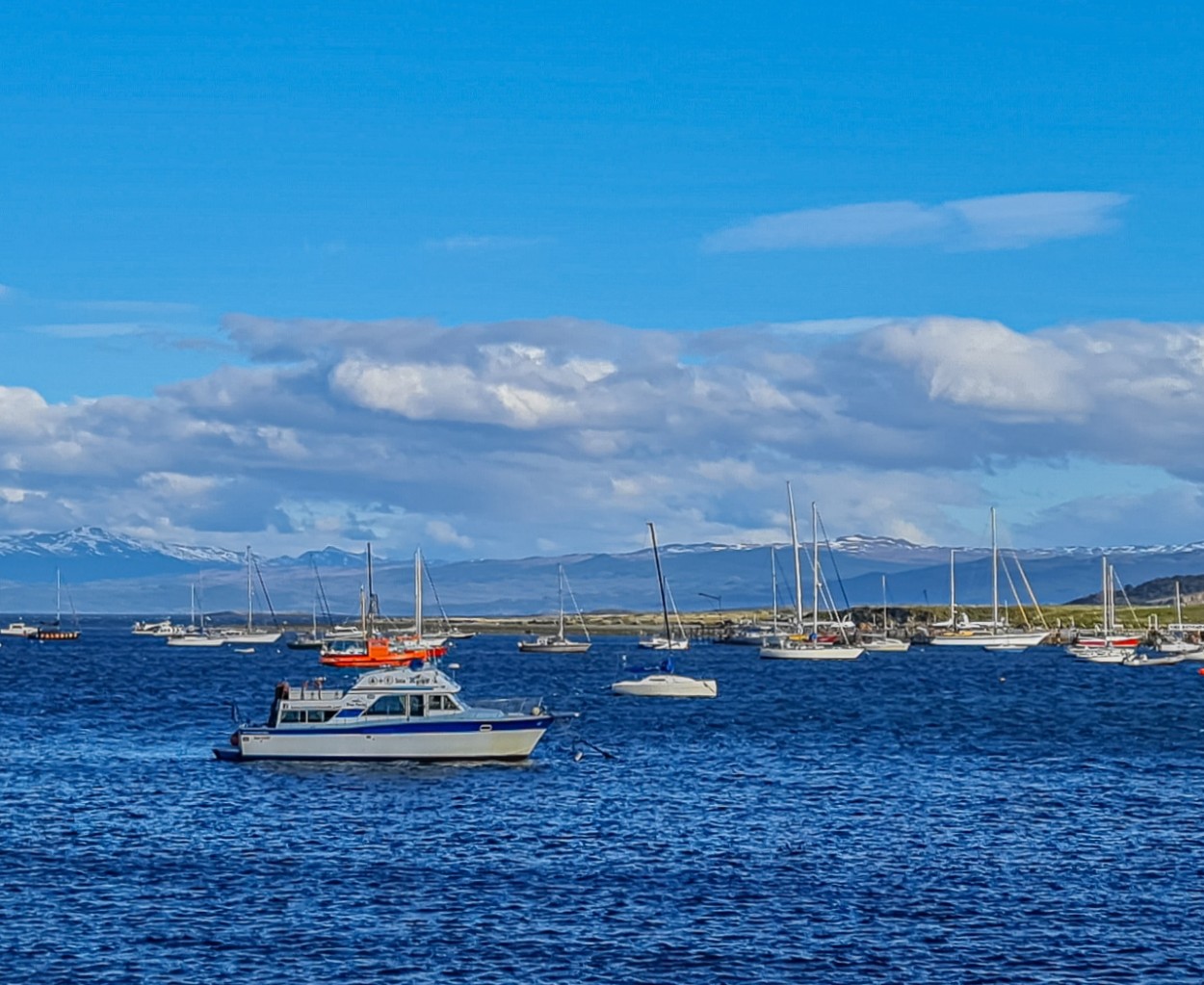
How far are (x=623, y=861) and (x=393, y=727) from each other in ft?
80.1

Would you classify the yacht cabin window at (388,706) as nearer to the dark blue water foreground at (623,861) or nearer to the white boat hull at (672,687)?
the dark blue water foreground at (623,861)

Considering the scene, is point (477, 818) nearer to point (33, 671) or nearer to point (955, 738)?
point (955, 738)

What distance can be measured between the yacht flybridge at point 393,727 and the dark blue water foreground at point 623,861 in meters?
1.11

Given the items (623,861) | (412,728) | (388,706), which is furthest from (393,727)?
(623,861)

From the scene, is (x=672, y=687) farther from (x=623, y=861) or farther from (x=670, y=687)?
(x=623, y=861)

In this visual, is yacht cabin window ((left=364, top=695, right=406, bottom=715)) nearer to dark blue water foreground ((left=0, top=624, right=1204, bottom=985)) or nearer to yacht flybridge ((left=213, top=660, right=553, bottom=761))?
yacht flybridge ((left=213, top=660, right=553, bottom=761))

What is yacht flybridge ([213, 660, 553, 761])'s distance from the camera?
247 ft

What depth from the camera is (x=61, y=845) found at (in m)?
55.5

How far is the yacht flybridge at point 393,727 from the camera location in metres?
75.2

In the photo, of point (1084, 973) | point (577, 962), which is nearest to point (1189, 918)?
point (1084, 973)

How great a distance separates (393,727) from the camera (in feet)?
246

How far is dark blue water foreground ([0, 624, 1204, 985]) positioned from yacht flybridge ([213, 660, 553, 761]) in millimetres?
1112

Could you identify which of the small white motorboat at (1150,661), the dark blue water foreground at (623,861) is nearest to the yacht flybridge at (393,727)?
the dark blue water foreground at (623,861)

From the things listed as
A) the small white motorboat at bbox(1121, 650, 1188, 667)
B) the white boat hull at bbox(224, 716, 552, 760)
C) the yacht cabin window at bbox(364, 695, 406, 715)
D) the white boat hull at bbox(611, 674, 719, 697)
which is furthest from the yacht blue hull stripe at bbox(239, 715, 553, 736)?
the small white motorboat at bbox(1121, 650, 1188, 667)
